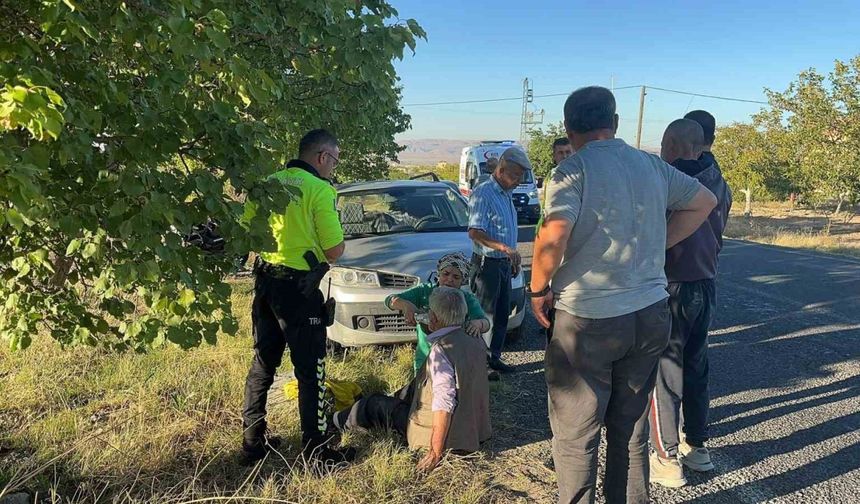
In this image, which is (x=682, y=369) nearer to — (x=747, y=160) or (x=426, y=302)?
(x=426, y=302)

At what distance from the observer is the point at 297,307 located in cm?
303

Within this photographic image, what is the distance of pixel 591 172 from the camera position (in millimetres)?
2225

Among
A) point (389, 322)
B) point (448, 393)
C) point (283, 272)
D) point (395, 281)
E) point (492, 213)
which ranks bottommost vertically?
point (389, 322)

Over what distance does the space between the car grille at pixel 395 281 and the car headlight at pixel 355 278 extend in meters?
0.05

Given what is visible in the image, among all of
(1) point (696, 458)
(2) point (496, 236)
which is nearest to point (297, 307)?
(2) point (496, 236)

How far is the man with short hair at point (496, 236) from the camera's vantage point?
439 centimetres

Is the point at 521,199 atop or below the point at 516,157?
below

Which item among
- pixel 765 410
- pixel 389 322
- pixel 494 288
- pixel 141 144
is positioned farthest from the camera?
pixel 389 322

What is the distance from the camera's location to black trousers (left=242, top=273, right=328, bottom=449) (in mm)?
3041

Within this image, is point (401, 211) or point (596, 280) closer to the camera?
point (596, 280)

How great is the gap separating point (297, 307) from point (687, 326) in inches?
82.4

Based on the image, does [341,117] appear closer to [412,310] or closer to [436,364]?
[412,310]

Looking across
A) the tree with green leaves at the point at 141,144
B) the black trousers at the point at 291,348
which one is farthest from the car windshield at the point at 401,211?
the tree with green leaves at the point at 141,144

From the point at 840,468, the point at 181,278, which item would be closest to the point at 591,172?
the point at 181,278
